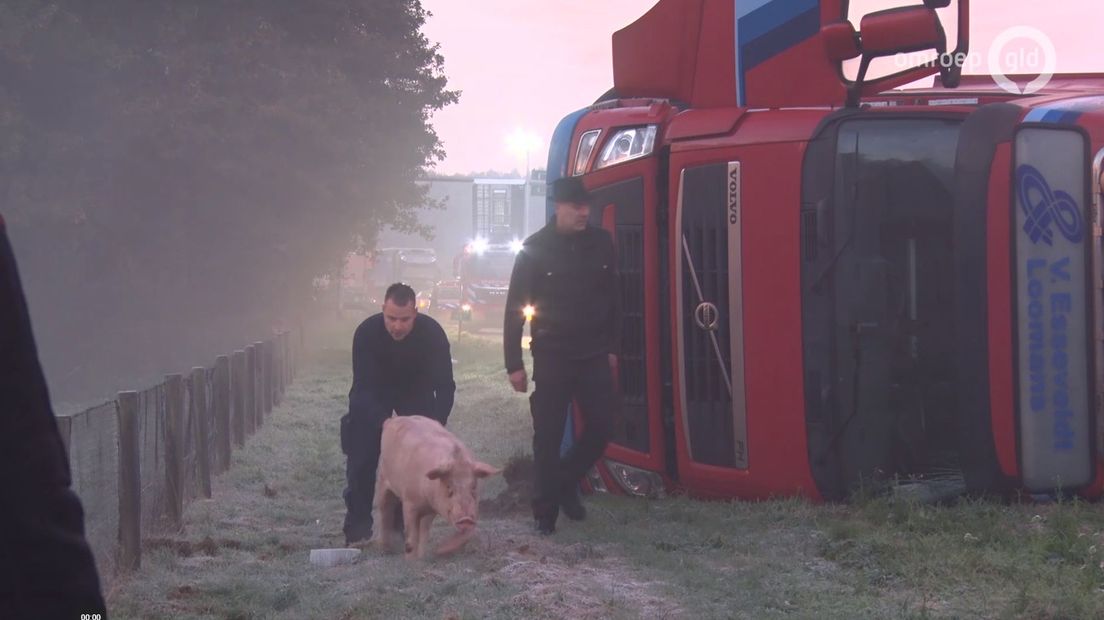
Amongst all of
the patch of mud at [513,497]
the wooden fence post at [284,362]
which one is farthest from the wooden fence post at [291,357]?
the patch of mud at [513,497]

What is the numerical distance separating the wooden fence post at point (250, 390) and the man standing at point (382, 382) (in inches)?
273

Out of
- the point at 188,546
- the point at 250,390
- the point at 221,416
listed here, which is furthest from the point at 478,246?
the point at 188,546

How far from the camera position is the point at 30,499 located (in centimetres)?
171

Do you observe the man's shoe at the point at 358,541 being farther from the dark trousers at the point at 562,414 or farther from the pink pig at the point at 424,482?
the dark trousers at the point at 562,414

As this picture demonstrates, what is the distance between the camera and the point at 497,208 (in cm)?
5784

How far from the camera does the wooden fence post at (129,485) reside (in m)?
8.05

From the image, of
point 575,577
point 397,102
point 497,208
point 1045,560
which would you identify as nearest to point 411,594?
point 575,577

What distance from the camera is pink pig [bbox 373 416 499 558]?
7656 mm

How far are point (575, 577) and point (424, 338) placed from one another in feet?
7.90

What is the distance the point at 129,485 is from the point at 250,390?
8.16 metres

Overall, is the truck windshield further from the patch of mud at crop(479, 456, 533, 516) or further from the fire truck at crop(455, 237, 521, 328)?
the fire truck at crop(455, 237, 521, 328)

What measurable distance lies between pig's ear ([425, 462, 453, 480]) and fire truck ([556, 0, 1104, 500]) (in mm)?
2267

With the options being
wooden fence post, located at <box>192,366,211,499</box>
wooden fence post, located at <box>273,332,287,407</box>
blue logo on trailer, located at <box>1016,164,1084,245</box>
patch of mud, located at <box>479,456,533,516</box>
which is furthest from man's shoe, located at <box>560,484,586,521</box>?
wooden fence post, located at <box>273,332,287,407</box>

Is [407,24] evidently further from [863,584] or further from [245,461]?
[863,584]
